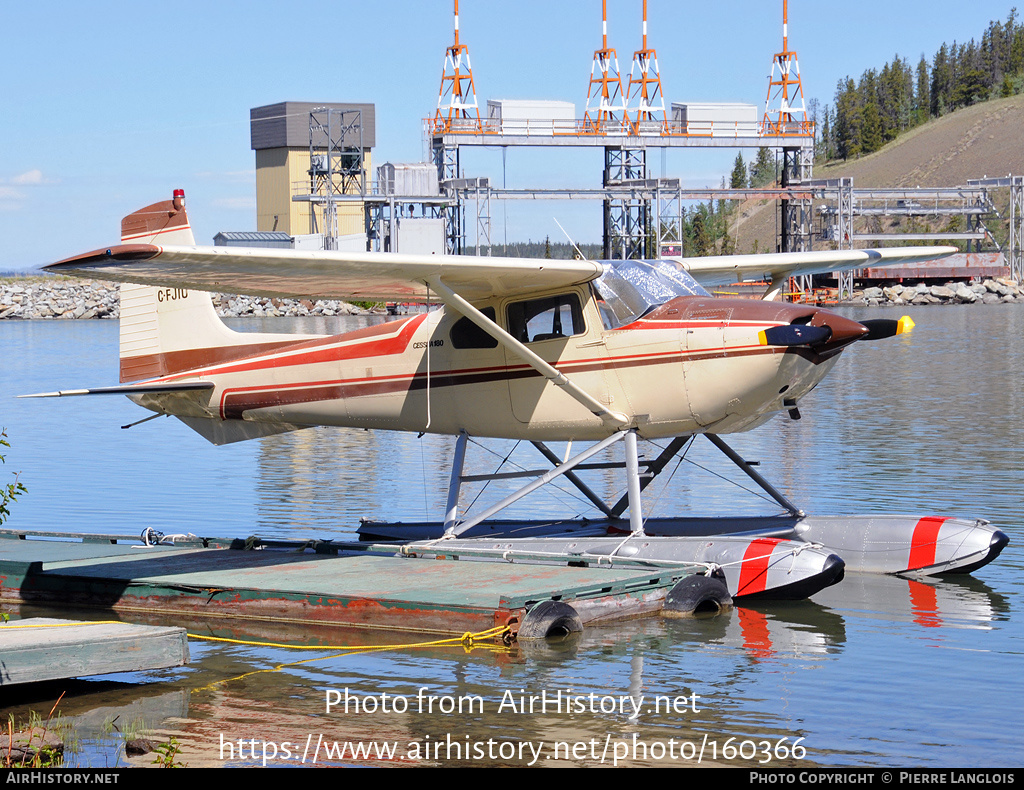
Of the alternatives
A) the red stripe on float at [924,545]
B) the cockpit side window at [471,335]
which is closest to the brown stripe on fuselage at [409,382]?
the cockpit side window at [471,335]

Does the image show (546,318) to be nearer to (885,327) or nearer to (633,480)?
(633,480)

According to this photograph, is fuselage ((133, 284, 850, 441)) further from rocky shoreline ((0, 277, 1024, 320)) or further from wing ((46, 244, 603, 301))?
rocky shoreline ((0, 277, 1024, 320))

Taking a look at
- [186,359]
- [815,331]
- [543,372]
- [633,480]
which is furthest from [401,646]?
[186,359]

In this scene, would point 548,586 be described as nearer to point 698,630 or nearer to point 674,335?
point 698,630

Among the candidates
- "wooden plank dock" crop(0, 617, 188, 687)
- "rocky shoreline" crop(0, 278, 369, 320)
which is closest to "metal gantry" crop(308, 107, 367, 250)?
"rocky shoreline" crop(0, 278, 369, 320)

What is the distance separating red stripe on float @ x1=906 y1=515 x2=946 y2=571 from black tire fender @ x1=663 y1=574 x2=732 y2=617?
2082 millimetres

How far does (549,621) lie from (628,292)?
3217 millimetres

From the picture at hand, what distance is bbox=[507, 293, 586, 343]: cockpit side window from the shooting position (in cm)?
1046

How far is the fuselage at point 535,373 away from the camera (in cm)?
965

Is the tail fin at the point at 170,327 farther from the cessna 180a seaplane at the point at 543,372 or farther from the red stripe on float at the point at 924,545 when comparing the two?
the red stripe on float at the point at 924,545

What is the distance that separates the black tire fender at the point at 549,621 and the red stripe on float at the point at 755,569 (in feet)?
5.55
